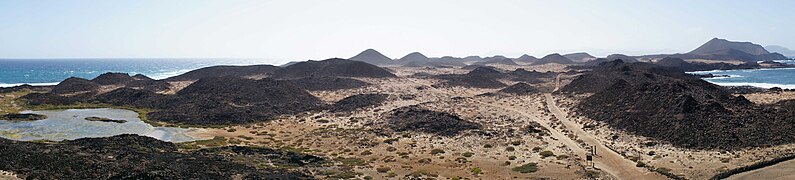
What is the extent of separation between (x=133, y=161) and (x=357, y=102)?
4479 centimetres

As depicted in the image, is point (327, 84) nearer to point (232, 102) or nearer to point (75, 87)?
point (232, 102)

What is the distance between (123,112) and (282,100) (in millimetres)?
23370

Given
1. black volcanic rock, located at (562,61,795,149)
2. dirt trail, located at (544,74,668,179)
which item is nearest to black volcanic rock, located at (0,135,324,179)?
dirt trail, located at (544,74,668,179)

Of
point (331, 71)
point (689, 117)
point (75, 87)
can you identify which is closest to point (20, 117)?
point (75, 87)

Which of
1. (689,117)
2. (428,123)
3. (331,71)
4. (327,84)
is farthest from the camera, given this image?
(331,71)

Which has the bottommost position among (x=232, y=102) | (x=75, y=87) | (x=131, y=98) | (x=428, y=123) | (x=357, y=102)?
(x=428, y=123)

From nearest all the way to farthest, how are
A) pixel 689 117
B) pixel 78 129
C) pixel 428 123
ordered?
pixel 689 117 < pixel 78 129 < pixel 428 123

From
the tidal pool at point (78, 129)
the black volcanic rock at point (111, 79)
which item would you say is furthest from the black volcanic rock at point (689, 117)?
the black volcanic rock at point (111, 79)

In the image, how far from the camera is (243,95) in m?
81.4

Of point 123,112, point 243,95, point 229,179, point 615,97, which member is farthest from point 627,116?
point 123,112

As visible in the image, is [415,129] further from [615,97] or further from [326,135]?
[615,97]

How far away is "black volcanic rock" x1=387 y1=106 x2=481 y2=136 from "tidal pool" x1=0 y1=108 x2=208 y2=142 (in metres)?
22.7

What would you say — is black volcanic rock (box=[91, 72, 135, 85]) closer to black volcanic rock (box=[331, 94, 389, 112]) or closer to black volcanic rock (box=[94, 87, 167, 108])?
black volcanic rock (box=[94, 87, 167, 108])

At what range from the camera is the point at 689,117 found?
46.9m
